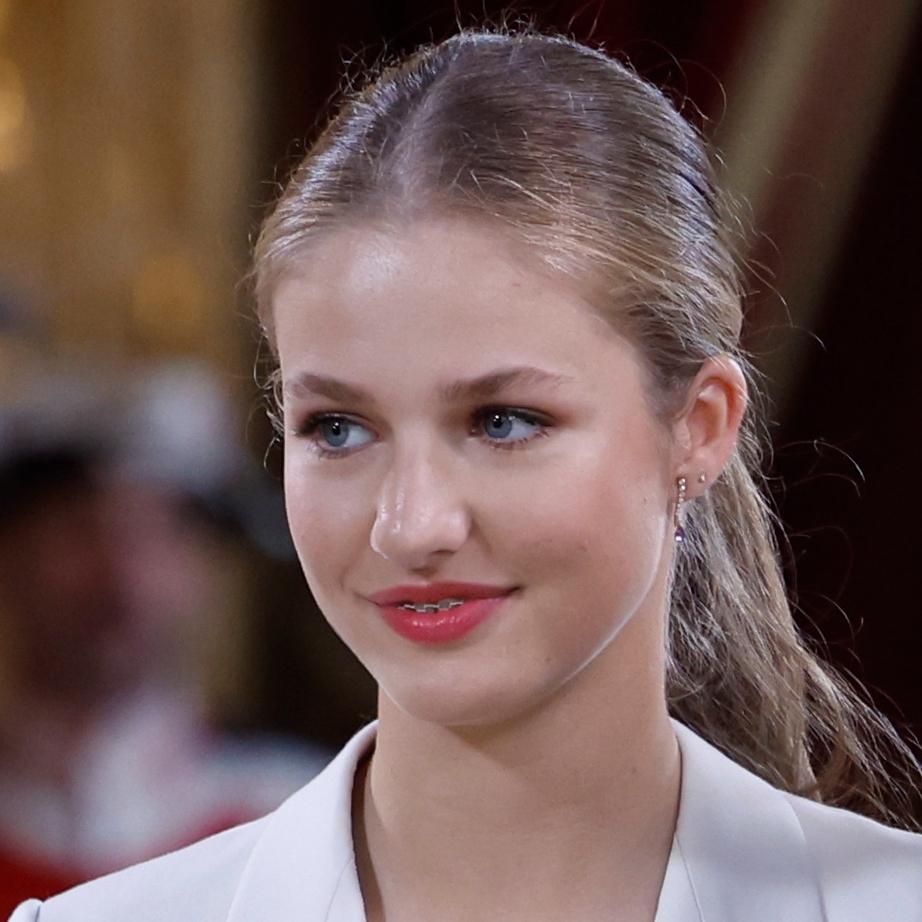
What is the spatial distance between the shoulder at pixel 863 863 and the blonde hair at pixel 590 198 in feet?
0.42

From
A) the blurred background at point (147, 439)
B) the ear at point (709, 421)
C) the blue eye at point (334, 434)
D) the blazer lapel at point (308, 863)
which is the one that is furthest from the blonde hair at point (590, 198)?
the blurred background at point (147, 439)

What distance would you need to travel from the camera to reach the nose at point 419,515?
40.3 inches

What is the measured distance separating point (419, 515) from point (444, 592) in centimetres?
6

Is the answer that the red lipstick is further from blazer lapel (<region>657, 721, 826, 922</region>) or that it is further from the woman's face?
blazer lapel (<region>657, 721, 826, 922</region>)

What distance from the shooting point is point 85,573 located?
2100 mm

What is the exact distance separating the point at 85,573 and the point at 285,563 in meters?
0.25

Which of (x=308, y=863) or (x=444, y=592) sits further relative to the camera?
(x=308, y=863)

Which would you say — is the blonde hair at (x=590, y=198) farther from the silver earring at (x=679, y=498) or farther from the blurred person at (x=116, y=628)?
the blurred person at (x=116, y=628)

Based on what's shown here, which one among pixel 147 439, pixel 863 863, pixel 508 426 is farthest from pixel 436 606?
pixel 147 439

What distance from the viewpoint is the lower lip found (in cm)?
105

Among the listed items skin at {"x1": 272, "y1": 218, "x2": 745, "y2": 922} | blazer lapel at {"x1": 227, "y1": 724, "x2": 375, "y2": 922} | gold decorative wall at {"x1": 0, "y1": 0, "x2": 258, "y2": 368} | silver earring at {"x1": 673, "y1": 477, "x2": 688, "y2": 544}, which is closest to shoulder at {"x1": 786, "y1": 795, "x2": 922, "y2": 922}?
skin at {"x1": 272, "y1": 218, "x2": 745, "y2": 922}

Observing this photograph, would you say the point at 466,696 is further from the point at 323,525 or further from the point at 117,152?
the point at 117,152

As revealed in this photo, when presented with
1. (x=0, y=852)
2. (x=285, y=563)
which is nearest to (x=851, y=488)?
(x=285, y=563)

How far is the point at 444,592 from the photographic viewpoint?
1.05 meters
